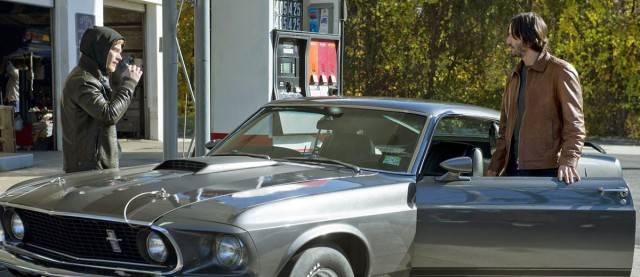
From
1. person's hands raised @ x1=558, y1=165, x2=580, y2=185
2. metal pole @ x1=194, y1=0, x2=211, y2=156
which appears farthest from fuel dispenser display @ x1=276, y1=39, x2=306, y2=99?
person's hands raised @ x1=558, y1=165, x2=580, y2=185

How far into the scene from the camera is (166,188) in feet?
12.9

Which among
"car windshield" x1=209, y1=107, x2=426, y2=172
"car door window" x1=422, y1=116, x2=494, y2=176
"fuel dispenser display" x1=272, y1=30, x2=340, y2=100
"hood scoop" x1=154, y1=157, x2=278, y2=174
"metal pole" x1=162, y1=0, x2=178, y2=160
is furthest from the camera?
"fuel dispenser display" x1=272, y1=30, x2=340, y2=100

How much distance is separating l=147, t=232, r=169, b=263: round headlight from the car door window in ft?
7.14

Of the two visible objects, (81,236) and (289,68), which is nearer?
(81,236)

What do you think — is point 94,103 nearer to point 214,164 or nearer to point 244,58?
point 214,164

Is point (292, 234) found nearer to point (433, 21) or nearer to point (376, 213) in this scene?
point (376, 213)

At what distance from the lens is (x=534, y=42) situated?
4801mm

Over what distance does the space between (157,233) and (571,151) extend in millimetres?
2518

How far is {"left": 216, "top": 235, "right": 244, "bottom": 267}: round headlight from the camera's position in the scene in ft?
11.2

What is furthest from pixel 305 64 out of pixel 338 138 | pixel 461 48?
pixel 461 48

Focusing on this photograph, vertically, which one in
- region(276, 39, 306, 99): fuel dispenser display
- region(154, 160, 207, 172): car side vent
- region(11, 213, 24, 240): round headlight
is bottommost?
region(11, 213, 24, 240): round headlight

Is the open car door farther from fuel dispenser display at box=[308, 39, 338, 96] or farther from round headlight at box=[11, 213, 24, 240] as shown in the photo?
fuel dispenser display at box=[308, 39, 338, 96]

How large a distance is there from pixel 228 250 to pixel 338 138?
5.17ft

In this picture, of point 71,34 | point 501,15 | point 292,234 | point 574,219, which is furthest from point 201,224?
point 501,15
